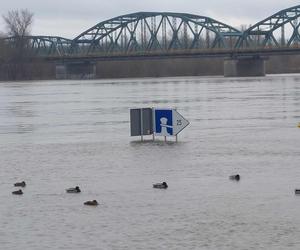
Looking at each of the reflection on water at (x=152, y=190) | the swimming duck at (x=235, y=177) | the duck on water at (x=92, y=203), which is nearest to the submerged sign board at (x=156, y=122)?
the reflection on water at (x=152, y=190)

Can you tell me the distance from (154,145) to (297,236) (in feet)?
48.8

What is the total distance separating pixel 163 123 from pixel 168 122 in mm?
244

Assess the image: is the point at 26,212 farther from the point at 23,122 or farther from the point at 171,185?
the point at 23,122

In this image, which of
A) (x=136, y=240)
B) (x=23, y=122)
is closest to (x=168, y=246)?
(x=136, y=240)

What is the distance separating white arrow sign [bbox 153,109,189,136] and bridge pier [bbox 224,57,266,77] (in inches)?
6032

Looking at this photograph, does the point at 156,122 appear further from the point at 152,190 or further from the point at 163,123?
the point at 152,190

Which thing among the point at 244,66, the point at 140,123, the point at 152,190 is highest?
the point at 140,123

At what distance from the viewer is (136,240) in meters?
14.6

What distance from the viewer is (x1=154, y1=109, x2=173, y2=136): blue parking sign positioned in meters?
30.3

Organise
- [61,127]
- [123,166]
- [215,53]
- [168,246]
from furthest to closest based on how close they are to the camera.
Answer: [215,53] < [61,127] < [123,166] < [168,246]

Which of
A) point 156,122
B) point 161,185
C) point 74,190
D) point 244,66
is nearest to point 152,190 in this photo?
point 161,185

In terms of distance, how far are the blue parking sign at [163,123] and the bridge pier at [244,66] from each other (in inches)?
6028

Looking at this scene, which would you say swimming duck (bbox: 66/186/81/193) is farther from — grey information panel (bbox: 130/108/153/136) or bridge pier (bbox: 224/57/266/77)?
bridge pier (bbox: 224/57/266/77)

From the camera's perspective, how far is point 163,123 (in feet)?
101
